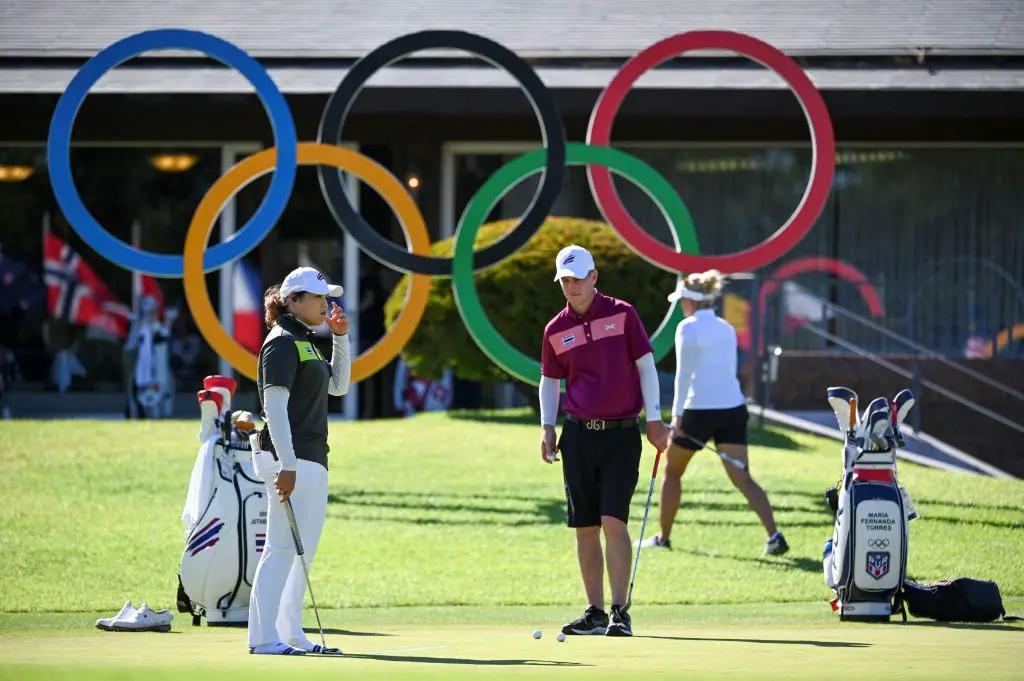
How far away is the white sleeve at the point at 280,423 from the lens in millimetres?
7098

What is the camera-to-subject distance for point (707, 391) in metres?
11.1

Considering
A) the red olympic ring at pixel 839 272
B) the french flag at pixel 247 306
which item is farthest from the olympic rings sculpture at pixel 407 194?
the french flag at pixel 247 306

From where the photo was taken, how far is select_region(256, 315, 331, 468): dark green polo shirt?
722cm

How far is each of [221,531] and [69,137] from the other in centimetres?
601

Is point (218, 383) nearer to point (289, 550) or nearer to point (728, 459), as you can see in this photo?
point (289, 550)

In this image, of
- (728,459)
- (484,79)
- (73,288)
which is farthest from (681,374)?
(73,288)

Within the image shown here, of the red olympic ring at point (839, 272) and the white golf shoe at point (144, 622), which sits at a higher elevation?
→ the red olympic ring at point (839, 272)

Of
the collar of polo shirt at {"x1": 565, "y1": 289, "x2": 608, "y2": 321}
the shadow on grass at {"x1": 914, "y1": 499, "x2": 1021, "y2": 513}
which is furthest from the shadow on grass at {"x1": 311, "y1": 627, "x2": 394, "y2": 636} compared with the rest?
the shadow on grass at {"x1": 914, "y1": 499, "x2": 1021, "y2": 513}

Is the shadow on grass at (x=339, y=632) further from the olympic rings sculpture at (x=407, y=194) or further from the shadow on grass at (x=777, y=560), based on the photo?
the olympic rings sculpture at (x=407, y=194)

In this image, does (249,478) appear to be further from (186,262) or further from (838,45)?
(838,45)

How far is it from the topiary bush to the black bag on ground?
7.91 m

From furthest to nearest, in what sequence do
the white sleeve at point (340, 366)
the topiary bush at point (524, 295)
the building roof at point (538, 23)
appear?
the building roof at point (538, 23)
the topiary bush at point (524, 295)
the white sleeve at point (340, 366)

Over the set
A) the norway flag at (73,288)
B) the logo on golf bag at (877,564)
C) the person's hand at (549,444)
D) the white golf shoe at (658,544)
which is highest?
the norway flag at (73,288)

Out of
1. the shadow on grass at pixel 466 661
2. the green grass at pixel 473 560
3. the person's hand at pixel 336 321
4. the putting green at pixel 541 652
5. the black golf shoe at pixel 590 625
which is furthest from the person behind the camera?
the black golf shoe at pixel 590 625
